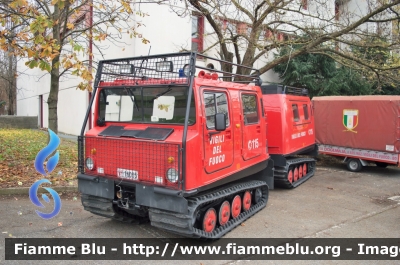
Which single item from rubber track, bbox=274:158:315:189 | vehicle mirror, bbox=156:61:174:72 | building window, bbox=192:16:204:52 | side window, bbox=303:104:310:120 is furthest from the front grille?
building window, bbox=192:16:204:52

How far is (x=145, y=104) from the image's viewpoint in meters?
5.66

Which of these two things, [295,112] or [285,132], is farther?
[295,112]

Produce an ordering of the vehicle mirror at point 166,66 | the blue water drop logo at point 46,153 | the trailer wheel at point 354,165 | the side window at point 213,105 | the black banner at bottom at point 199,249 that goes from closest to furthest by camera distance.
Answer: the black banner at bottom at point 199,249, the blue water drop logo at point 46,153, the vehicle mirror at point 166,66, the side window at point 213,105, the trailer wheel at point 354,165

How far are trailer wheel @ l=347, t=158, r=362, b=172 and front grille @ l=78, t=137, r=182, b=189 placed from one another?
30.3 feet

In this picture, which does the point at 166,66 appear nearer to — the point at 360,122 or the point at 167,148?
the point at 167,148

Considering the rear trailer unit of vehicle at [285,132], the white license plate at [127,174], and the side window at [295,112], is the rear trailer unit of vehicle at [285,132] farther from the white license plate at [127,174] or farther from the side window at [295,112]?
the white license plate at [127,174]

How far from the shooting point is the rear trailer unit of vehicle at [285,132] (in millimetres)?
8977

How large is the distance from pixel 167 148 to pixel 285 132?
490 centimetres

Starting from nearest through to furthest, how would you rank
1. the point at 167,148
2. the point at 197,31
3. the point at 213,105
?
the point at 167,148
the point at 213,105
the point at 197,31

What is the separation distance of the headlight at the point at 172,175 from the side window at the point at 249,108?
88.7 inches

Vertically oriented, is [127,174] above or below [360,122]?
below

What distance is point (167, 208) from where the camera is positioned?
485 cm

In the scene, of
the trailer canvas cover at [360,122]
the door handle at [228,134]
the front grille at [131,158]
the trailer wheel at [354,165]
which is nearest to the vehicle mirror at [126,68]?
the front grille at [131,158]

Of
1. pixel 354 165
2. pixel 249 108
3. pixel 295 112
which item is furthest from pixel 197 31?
pixel 249 108
